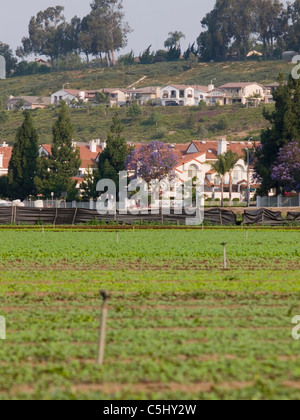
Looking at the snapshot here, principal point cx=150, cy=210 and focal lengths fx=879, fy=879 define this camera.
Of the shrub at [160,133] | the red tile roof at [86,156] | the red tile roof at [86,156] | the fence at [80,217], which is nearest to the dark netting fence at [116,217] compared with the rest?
the fence at [80,217]

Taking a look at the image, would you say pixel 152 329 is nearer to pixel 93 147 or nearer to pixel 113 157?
pixel 113 157

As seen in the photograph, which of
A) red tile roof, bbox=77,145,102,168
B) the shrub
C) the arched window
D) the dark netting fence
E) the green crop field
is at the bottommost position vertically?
the dark netting fence

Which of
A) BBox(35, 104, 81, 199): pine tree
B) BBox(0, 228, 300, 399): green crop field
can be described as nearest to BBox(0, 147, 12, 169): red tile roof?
BBox(35, 104, 81, 199): pine tree

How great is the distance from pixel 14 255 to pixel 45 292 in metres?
13.1

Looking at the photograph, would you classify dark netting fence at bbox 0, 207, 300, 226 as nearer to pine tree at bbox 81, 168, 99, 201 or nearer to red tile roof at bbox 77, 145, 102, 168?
pine tree at bbox 81, 168, 99, 201

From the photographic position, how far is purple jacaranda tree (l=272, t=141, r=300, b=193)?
3317 inches

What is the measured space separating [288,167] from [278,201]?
3.68 meters

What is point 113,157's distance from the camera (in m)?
99.8

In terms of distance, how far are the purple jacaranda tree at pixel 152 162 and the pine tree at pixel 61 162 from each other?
6.74 meters

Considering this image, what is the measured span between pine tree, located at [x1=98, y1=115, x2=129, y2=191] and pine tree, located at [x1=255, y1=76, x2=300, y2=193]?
1736 cm

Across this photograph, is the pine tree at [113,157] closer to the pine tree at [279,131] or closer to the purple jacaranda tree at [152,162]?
the purple jacaranda tree at [152,162]

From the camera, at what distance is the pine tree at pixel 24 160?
98656mm

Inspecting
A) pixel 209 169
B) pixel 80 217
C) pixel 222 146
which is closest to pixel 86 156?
pixel 209 169
